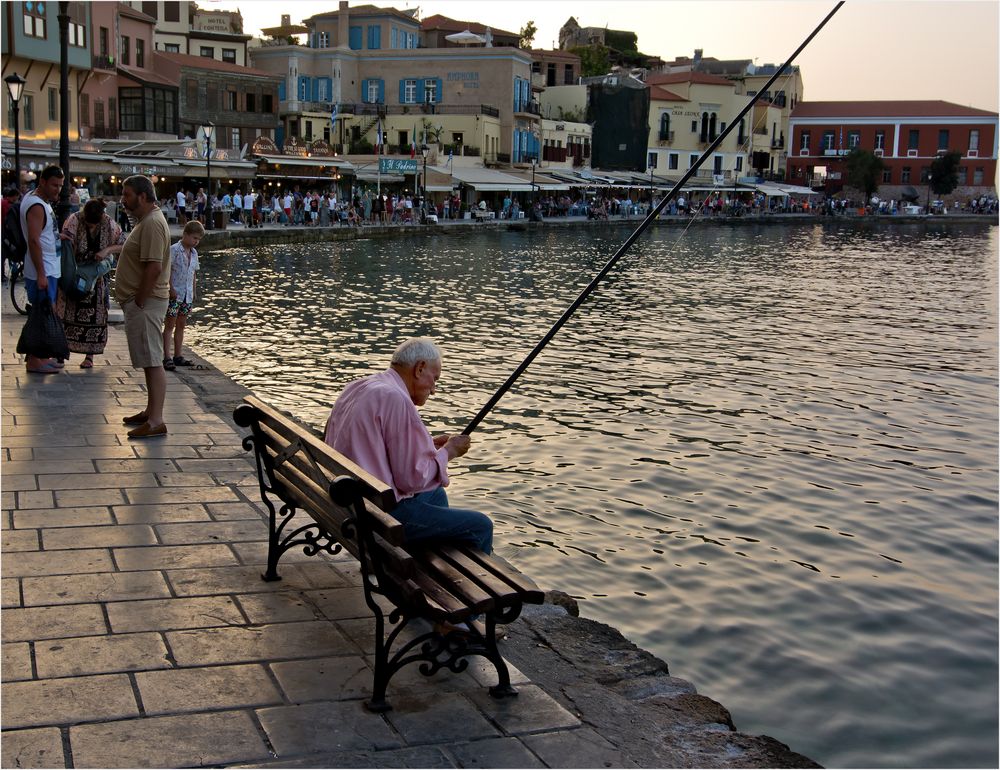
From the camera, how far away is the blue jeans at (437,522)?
4.02m

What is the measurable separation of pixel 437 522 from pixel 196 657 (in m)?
0.98

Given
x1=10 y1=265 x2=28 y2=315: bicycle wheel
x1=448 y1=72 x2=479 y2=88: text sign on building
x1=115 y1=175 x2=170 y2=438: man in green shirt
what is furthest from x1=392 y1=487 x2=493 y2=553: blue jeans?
x1=448 y1=72 x2=479 y2=88: text sign on building

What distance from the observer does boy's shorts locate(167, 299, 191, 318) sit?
33.7 ft

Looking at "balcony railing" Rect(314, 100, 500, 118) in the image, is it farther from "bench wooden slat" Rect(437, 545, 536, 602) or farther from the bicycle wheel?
"bench wooden slat" Rect(437, 545, 536, 602)

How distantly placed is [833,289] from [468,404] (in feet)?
62.2

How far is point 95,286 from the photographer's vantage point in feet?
29.8

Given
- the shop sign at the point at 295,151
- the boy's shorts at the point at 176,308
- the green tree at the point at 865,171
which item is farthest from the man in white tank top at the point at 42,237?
the green tree at the point at 865,171

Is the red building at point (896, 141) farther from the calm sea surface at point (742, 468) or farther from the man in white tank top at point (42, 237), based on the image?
the man in white tank top at point (42, 237)

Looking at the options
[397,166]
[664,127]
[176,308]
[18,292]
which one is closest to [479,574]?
[176,308]

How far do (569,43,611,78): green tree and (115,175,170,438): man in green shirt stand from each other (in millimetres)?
84792

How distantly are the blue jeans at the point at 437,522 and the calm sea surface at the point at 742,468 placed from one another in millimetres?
1855

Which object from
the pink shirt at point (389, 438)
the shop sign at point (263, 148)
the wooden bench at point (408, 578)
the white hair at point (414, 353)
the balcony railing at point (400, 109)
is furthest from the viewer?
the balcony railing at point (400, 109)

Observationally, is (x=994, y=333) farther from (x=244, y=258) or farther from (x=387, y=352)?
(x=244, y=258)

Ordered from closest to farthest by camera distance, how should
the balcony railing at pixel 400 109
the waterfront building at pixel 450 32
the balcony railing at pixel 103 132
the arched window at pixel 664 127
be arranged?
the balcony railing at pixel 103 132
the balcony railing at pixel 400 109
the waterfront building at pixel 450 32
the arched window at pixel 664 127
